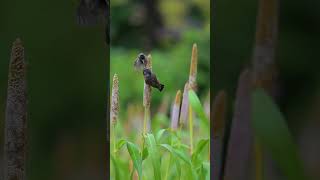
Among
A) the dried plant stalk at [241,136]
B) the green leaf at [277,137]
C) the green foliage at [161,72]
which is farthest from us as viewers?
the green foliage at [161,72]

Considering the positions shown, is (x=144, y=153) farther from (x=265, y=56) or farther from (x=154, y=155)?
(x=265, y=56)

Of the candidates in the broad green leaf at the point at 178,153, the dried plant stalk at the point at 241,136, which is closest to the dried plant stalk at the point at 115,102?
the broad green leaf at the point at 178,153

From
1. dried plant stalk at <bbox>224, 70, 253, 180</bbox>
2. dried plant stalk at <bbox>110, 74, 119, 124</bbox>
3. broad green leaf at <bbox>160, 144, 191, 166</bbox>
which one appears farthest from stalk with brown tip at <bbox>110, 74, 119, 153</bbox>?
dried plant stalk at <bbox>224, 70, 253, 180</bbox>

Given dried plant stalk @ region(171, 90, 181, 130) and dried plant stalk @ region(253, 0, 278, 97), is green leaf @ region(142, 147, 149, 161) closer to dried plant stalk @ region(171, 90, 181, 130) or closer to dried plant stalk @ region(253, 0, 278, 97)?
dried plant stalk @ region(171, 90, 181, 130)

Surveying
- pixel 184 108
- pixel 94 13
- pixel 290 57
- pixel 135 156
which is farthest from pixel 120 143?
pixel 290 57

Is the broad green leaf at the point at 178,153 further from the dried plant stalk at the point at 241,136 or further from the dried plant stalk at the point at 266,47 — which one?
the dried plant stalk at the point at 266,47
